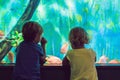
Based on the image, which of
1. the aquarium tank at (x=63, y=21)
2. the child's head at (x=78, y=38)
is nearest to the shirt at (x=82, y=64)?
the child's head at (x=78, y=38)

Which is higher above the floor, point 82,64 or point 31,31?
point 31,31

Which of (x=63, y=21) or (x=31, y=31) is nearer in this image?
(x=31, y=31)

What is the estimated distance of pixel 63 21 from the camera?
8.36 ft

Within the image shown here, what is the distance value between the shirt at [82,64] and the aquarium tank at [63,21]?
2.02 ft

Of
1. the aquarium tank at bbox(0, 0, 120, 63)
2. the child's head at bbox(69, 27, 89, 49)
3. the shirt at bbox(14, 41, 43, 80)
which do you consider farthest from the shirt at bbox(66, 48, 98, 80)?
the aquarium tank at bbox(0, 0, 120, 63)

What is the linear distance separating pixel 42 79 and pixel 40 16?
0.65 meters

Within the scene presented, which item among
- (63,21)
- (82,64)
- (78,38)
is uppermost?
(63,21)

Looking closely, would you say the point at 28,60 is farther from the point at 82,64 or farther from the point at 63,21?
the point at 63,21

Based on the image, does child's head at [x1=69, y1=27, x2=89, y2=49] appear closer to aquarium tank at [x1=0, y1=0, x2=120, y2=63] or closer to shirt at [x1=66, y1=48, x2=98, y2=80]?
shirt at [x1=66, y1=48, x2=98, y2=80]

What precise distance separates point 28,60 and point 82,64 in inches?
15.3

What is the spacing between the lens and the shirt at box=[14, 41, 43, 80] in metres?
1.82

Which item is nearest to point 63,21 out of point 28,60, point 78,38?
point 78,38

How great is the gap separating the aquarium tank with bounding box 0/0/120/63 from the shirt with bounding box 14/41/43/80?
0.66 m

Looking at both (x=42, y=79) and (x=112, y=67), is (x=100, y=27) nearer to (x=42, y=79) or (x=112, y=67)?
(x=112, y=67)
